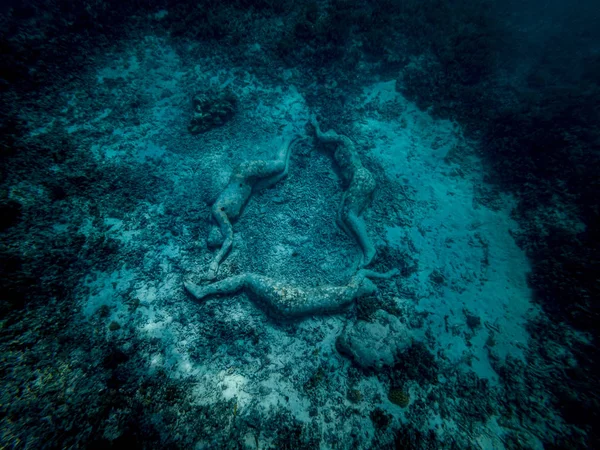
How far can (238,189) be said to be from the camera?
5.98 m

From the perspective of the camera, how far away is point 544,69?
33.8 ft

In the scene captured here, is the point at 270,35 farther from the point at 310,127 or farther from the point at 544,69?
the point at 544,69

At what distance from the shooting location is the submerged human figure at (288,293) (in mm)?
4711

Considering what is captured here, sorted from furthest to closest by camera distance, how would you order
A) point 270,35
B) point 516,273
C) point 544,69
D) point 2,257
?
1. point 544,69
2. point 270,35
3. point 516,273
4. point 2,257

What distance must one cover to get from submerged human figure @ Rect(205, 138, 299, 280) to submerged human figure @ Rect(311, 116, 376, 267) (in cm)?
161

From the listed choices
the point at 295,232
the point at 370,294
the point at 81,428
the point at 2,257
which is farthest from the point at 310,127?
the point at 81,428

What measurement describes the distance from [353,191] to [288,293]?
3.20 metres

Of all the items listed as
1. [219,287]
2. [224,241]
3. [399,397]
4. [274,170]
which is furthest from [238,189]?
[399,397]

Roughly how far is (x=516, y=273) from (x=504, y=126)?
4900 mm

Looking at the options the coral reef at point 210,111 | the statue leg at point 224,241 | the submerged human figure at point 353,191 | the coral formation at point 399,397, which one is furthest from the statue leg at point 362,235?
the coral reef at point 210,111

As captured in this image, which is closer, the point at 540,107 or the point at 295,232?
the point at 295,232

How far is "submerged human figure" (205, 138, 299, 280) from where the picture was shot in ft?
18.0

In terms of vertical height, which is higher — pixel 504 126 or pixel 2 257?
pixel 504 126

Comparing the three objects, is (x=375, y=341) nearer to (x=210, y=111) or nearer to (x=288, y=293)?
(x=288, y=293)
